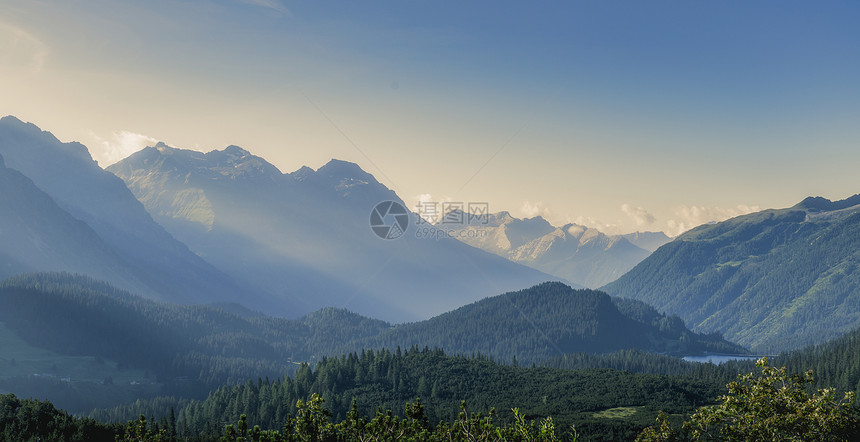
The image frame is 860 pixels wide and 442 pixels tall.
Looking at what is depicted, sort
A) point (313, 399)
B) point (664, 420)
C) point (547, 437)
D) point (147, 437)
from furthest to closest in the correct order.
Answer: point (664, 420) < point (147, 437) < point (547, 437) < point (313, 399)

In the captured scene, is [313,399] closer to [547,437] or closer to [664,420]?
[547,437]

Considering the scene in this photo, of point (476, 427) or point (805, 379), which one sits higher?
point (805, 379)

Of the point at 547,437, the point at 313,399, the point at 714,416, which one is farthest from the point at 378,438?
the point at 714,416

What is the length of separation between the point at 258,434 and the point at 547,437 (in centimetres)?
2665

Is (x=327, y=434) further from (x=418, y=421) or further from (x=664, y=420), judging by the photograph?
(x=664, y=420)

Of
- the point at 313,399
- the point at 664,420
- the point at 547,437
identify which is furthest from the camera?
the point at 664,420

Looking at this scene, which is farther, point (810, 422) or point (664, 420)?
point (664, 420)

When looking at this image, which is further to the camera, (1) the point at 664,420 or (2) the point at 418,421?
(1) the point at 664,420

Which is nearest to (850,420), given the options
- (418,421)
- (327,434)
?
(418,421)

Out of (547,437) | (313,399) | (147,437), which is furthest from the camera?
(147,437)

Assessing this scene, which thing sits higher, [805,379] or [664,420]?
[805,379]

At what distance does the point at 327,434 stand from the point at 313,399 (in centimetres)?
551

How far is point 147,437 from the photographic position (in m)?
63.7

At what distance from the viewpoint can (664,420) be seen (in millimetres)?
69250
